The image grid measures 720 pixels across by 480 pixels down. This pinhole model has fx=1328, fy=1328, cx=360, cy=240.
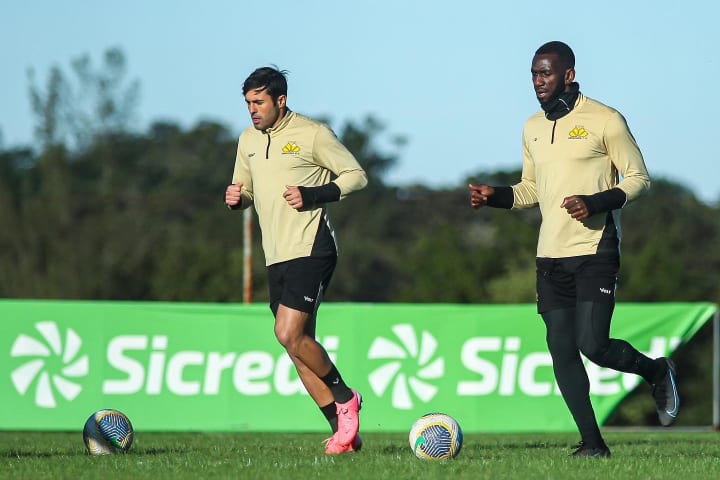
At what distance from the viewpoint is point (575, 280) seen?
328 inches

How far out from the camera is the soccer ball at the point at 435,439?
8.07 meters

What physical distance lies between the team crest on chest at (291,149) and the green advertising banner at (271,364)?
6328 millimetres

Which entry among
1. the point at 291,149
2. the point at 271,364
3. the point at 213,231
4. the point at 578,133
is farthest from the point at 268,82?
the point at 213,231

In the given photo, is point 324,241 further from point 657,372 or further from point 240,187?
point 657,372

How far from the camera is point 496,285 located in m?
52.5

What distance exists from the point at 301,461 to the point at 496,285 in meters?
44.9

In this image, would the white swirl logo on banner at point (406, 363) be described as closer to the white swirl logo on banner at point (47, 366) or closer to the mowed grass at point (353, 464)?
the white swirl logo on banner at point (47, 366)

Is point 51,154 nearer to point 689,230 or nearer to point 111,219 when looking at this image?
point 111,219

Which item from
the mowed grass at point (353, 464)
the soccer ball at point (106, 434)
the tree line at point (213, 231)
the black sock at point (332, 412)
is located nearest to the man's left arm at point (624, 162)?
the mowed grass at point (353, 464)

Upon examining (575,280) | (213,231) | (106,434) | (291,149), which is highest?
(291,149)

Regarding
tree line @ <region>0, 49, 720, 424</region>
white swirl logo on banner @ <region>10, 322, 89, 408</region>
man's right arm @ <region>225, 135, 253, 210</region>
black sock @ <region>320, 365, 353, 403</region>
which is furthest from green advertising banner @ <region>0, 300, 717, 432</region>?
tree line @ <region>0, 49, 720, 424</region>

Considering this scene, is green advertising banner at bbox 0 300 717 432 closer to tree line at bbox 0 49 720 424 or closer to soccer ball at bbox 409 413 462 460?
soccer ball at bbox 409 413 462 460

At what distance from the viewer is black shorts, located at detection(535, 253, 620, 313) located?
8.18 m

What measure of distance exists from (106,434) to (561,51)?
150 inches
